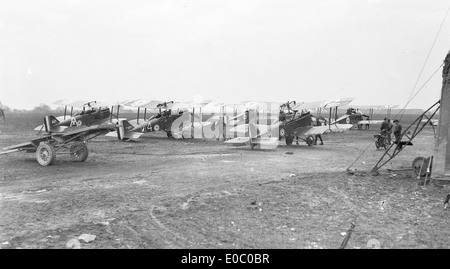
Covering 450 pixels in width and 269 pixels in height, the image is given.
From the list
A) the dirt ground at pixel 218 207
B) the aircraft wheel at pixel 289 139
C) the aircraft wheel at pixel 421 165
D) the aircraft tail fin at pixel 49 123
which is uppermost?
the aircraft tail fin at pixel 49 123

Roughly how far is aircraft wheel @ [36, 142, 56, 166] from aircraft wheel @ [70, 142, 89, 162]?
1030 mm

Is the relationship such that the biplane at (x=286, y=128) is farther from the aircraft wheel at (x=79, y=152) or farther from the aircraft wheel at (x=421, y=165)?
the aircraft wheel at (x=421, y=165)

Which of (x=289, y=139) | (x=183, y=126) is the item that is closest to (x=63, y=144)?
(x=289, y=139)

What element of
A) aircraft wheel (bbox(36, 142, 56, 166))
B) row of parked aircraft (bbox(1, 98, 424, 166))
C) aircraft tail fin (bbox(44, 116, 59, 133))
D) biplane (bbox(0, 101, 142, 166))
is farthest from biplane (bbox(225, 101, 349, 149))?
aircraft tail fin (bbox(44, 116, 59, 133))

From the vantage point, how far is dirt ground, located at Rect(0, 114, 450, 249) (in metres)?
5.81

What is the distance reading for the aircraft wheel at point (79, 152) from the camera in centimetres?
1441

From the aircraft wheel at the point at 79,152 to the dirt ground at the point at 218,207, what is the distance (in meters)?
1.32

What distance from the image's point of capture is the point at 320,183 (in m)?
10.1

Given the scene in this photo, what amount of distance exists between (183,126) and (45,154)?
599 inches

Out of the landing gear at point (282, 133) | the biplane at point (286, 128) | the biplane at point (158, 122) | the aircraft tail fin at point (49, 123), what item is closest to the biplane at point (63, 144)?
the aircraft tail fin at point (49, 123)

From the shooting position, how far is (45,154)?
13.4 metres

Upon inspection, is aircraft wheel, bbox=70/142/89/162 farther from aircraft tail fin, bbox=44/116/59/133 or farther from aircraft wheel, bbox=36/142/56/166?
aircraft tail fin, bbox=44/116/59/133
